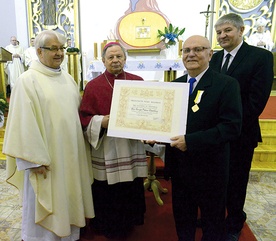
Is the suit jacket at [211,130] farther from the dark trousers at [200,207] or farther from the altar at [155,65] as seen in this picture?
the altar at [155,65]

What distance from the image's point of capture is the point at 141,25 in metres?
6.78

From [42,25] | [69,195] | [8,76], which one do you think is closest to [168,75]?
[69,195]

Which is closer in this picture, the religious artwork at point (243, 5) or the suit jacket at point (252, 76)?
the suit jacket at point (252, 76)

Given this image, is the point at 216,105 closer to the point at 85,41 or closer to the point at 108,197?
the point at 108,197

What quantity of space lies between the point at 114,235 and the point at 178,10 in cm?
643

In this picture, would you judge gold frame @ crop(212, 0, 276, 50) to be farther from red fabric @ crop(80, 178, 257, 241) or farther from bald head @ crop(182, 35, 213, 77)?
bald head @ crop(182, 35, 213, 77)

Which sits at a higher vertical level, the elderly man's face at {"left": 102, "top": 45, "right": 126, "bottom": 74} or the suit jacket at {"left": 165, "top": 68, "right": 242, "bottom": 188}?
the elderly man's face at {"left": 102, "top": 45, "right": 126, "bottom": 74}

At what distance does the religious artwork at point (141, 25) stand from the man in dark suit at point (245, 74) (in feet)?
16.9

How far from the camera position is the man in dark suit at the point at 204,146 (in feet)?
4.69

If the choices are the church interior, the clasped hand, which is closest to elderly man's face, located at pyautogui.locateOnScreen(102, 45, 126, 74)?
the clasped hand

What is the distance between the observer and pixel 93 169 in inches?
80.9

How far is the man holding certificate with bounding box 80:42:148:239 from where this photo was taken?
6.06ft

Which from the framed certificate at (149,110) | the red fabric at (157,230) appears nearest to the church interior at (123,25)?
the red fabric at (157,230)

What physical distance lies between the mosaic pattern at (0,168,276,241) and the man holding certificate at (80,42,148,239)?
901 millimetres
